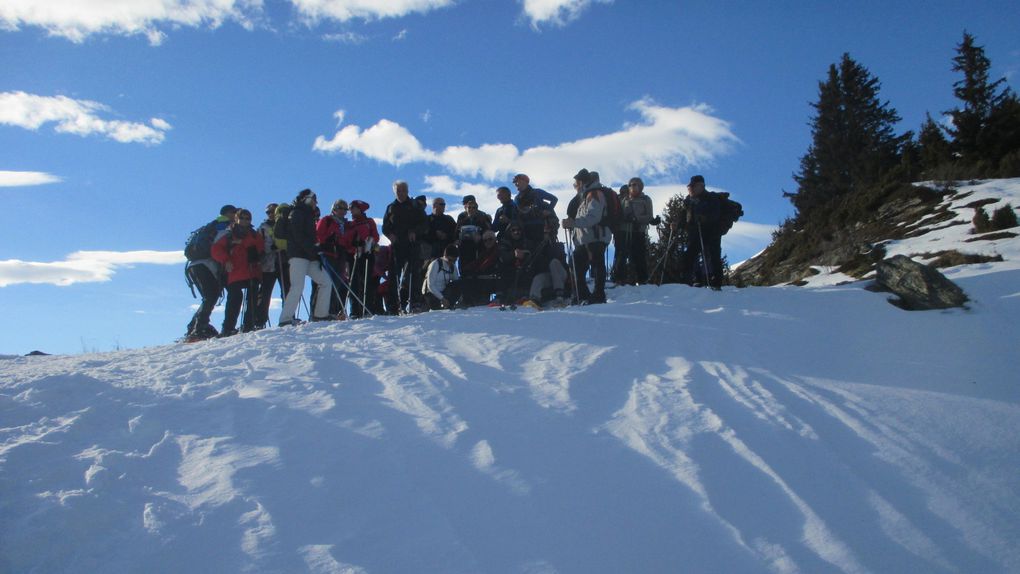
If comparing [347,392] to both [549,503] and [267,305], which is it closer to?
[549,503]

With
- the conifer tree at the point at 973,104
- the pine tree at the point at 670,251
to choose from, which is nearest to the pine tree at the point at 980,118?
the conifer tree at the point at 973,104

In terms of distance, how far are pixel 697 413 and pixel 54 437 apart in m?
4.14

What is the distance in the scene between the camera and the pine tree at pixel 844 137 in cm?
2888

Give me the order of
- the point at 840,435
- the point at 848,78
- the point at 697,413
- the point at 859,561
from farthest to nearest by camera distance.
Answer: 1. the point at 848,78
2. the point at 697,413
3. the point at 840,435
4. the point at 859,561

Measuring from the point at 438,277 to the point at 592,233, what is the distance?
8.24 feet

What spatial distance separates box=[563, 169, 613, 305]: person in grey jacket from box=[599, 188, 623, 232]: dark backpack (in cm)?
6

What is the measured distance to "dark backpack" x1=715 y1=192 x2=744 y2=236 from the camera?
9.30m

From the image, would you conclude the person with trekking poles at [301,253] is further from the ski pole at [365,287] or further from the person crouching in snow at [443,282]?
the person crouching in snow at [443,282]

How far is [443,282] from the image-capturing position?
1002 centimetres

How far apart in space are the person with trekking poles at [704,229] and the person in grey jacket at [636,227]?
788 mm

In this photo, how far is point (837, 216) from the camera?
1981 centimetres

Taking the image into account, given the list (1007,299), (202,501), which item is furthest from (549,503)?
(1007,299)

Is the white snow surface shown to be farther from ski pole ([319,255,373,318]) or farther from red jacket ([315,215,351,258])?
red jacket ([315,215,351,258])

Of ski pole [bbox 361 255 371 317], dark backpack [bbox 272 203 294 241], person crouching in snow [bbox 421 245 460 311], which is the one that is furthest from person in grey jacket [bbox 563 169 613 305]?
dark backpack [bbox 272 203 294 241]
